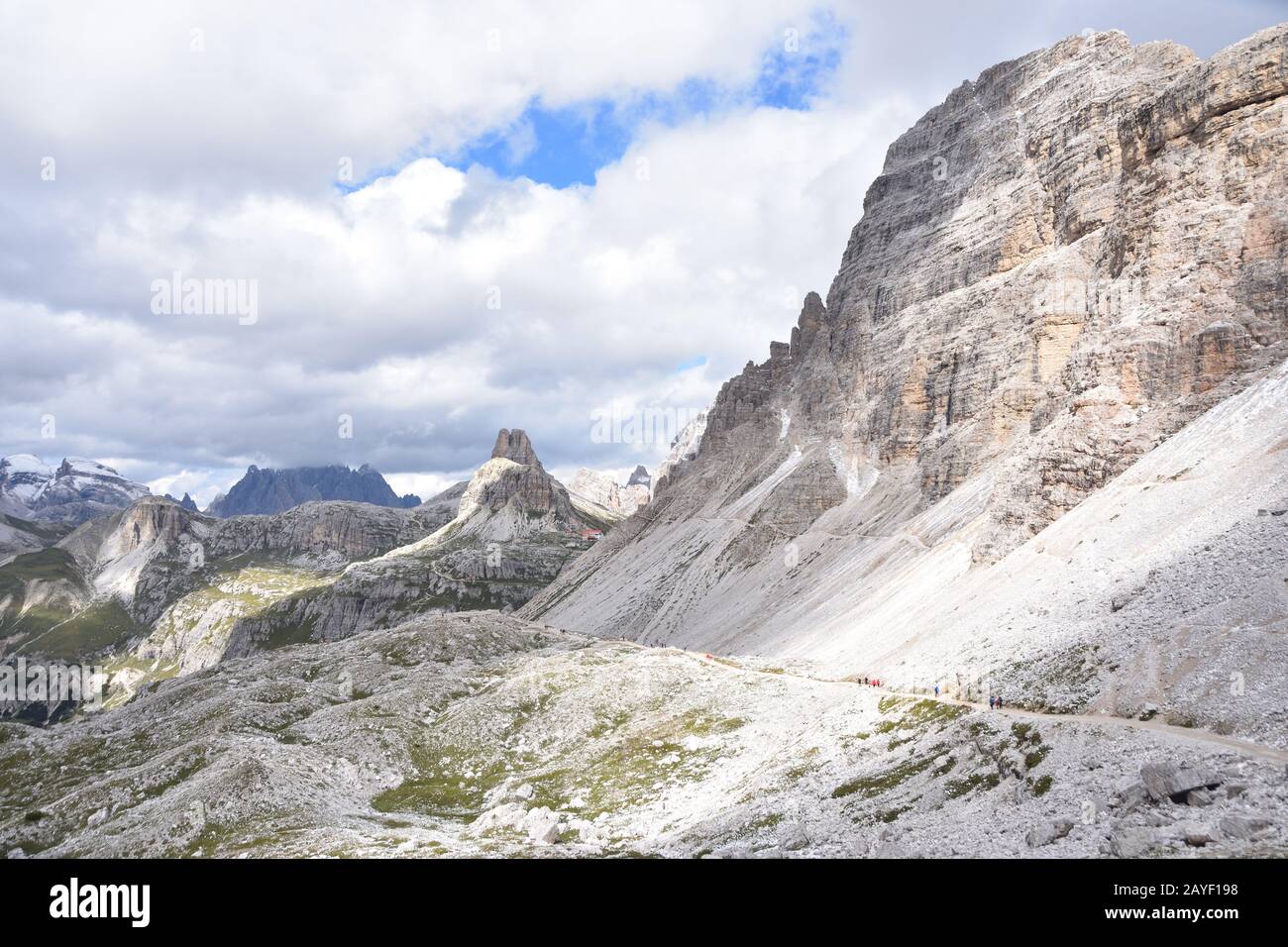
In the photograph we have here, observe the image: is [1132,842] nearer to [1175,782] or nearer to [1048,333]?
[1175,782]

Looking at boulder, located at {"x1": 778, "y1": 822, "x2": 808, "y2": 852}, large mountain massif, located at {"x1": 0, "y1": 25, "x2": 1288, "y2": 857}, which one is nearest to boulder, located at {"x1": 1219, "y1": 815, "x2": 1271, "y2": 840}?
large mountain massif, located at {"x1": 0, "y1": 25, "x2": 1288, "y2": 857}

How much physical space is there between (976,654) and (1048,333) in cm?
9407

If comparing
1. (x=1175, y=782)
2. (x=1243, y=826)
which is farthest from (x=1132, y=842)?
(x=1175, y=782)

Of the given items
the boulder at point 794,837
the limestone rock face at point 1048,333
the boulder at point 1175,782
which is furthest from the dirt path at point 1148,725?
the limestone rock face at point 1048,333

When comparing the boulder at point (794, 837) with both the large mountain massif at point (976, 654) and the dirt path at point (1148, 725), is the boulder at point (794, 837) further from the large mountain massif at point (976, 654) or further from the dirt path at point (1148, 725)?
the dirt path at point (1148, 725)

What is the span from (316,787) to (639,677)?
4450 centimetres

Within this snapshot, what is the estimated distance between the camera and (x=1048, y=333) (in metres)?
145

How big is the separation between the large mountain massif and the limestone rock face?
2.05ft

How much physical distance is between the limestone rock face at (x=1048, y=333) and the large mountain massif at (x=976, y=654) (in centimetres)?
63

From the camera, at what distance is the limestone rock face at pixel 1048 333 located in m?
104

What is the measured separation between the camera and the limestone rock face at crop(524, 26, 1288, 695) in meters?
104

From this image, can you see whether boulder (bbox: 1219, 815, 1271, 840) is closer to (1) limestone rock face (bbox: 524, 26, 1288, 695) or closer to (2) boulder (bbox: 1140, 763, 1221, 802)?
(2) boulder (bbox: 1140, 763, 1221, 802)
